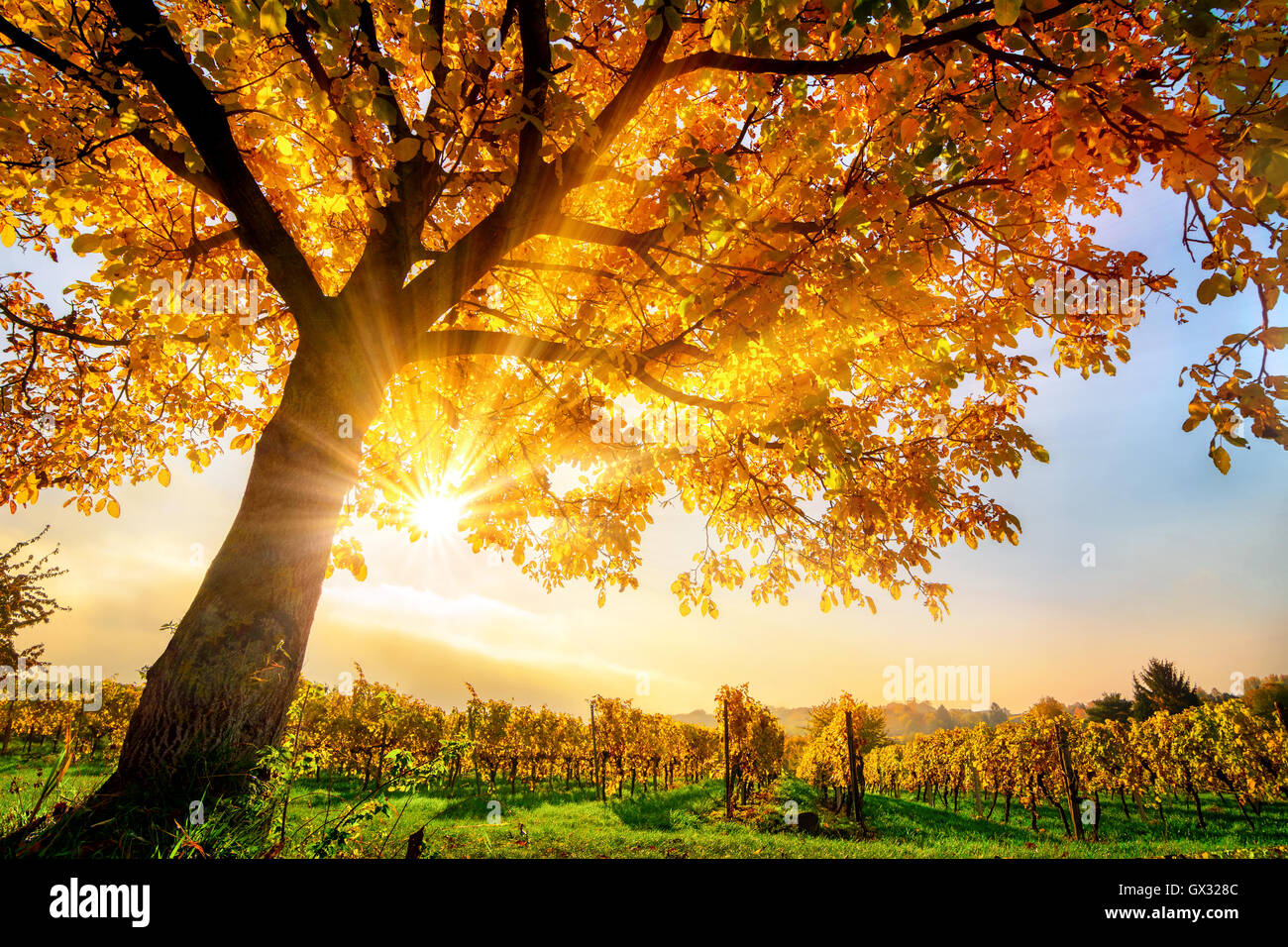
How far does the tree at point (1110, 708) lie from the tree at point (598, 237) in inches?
2340

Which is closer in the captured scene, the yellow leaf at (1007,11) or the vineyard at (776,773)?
the yellow leaf at (1007,11)

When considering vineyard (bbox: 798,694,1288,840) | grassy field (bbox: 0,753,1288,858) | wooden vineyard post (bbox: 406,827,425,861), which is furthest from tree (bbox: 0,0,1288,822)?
vineyard (bbox: 798,694,1288,840)

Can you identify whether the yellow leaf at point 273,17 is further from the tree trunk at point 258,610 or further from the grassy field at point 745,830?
the grassy field at point 745,830

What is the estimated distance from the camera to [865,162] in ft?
14.3

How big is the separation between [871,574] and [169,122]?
757cm

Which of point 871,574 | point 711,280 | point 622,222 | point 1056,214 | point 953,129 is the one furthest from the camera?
point 622,222

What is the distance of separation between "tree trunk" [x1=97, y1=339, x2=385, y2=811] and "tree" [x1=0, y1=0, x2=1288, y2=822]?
0.8 inches

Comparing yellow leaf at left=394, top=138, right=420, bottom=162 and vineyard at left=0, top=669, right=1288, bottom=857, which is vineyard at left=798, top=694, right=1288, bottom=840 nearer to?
vineyard at left=0, top=669, right=1288, bottom=857

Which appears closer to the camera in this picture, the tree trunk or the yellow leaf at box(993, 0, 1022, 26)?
the yellow leaf at box(993, 0, 1022, 26)

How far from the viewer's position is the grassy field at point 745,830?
1077 centimetres

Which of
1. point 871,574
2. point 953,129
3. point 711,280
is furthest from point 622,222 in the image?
point 871,574

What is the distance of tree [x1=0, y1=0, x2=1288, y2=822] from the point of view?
3146 mm

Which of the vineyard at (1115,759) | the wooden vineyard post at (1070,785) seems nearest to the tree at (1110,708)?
the vineyard at (1115,759)
